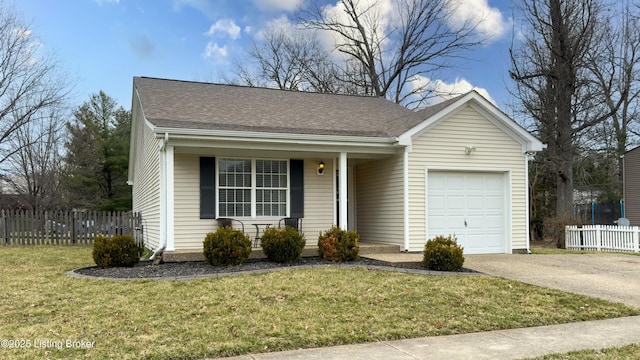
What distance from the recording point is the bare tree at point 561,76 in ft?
67.3

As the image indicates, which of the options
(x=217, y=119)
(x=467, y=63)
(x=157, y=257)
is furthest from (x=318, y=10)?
(x=157, y=257)

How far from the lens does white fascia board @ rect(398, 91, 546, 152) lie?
1160 centimetres

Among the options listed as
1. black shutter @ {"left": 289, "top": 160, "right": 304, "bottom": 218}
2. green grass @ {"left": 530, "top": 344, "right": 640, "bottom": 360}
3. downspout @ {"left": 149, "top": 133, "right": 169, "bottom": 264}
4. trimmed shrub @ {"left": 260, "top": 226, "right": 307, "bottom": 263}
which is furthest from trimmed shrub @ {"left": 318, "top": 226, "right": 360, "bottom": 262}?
green grass @ {"left": 530, "top": 344, "right": 640, "bottom": 360}

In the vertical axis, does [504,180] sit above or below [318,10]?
below

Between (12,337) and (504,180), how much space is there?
36.3ft

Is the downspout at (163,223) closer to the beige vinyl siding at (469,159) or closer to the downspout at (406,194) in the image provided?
the downspout at (406,194)

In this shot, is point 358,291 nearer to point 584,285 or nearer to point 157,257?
point 584,285

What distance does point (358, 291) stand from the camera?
7.13 m

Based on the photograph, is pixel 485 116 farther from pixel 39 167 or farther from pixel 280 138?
pixel 39 167

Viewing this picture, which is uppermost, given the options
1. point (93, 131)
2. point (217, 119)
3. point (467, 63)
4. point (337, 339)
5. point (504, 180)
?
point (467, 63)

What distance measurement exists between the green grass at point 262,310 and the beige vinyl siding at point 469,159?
3.52m

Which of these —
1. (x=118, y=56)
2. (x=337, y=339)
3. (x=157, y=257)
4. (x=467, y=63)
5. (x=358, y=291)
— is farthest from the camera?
(x=467, y=63)

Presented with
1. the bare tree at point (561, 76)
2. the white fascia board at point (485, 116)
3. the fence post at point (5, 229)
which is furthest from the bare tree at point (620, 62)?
the fence post at point (5, 229)

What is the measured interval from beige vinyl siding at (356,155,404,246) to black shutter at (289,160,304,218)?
2112 mm
